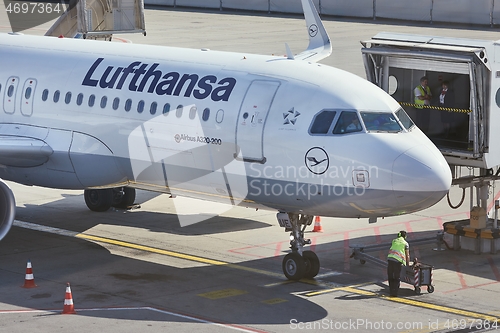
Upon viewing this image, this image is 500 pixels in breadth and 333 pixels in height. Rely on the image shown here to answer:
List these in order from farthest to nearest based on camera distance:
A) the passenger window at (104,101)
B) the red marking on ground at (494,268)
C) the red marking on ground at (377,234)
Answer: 1. the red marking on ground at (377,234)
2. the passenger window at (104,101)
3. the red marking on ground at (494,268)

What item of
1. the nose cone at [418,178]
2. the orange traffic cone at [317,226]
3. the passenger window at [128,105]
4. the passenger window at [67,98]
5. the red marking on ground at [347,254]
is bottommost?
the red marking on ground at [347,254]

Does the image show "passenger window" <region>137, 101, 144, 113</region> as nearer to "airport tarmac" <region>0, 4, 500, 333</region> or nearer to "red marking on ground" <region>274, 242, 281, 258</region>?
"airport tarmac" <region>0, 4, 500, 333</region>

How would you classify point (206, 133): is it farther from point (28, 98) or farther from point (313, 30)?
point (313, 30)

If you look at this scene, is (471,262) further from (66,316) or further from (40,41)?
(40,41)

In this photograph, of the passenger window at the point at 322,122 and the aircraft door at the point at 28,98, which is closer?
the passenger window at the point at 322,122

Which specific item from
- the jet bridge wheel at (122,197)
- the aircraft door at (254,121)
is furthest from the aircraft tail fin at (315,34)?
the aircraft door at (254,121)

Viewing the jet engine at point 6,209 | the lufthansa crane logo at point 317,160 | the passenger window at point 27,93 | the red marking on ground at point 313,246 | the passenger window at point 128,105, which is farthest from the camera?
the passenger window at point 27,93

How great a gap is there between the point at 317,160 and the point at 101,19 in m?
21.2

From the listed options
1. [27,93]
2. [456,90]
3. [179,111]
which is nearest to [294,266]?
[179,111]

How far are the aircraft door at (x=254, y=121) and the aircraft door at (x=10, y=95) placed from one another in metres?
7.25

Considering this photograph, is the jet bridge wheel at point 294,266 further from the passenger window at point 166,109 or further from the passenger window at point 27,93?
the passenger window at point 27,93

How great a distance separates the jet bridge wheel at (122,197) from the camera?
2928 centimetres

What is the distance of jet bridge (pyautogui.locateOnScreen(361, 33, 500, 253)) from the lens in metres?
23.5

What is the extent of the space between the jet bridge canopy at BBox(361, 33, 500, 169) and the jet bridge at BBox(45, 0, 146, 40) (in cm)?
1530
